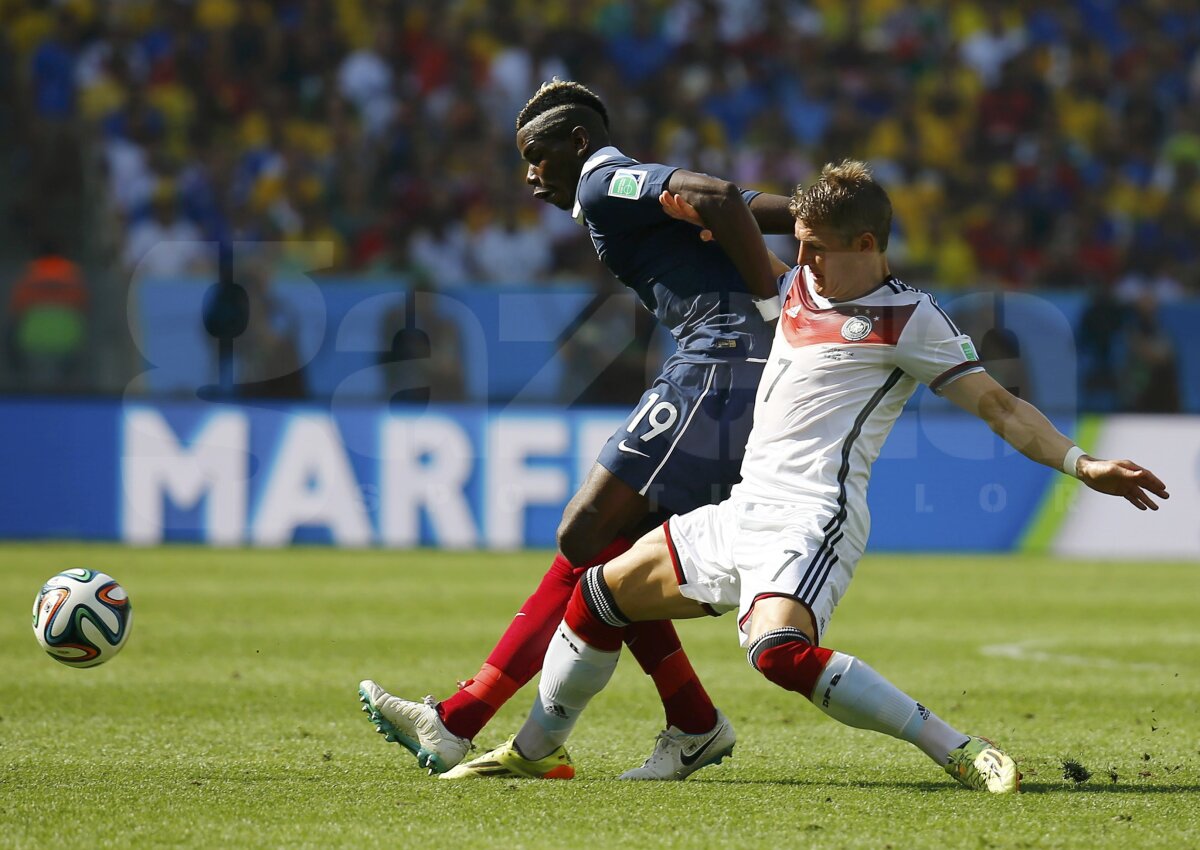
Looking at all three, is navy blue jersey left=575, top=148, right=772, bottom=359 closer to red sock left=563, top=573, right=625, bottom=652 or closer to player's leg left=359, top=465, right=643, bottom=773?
player's leg left=359, top=465, right=643, bottom=773

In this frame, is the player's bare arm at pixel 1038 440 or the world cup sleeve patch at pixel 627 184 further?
the world cup sleeve patch at pixel 627 184

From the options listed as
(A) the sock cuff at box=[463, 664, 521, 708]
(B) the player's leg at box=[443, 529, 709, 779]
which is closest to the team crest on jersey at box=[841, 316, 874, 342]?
(B) the player's leg at box=[443, 529, 709, 779]

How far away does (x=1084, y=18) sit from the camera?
19.9 m

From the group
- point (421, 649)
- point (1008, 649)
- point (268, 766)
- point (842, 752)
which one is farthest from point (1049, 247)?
point (268, 766)

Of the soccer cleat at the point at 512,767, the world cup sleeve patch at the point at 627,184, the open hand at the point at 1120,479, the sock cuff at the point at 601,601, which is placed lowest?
the soccer cleat at the point at 512,767

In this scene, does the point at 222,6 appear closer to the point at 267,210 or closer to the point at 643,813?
the point at 267,210

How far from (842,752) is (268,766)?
1.97 metres

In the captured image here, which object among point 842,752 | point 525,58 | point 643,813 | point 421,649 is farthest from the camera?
point 525,58

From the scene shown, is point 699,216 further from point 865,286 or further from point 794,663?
point 794,663

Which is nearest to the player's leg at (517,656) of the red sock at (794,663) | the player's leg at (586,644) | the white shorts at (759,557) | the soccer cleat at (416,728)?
the soccer cleat at (416,728)

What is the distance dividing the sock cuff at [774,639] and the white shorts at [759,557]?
0.31ft

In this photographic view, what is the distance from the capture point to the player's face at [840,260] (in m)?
4.73

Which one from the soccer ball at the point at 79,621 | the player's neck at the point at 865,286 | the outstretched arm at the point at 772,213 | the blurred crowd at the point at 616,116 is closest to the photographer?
the player's neck at the point at 865,286

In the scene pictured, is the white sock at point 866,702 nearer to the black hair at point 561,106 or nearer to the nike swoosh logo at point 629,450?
the nike swoosh logo at point 629,450
